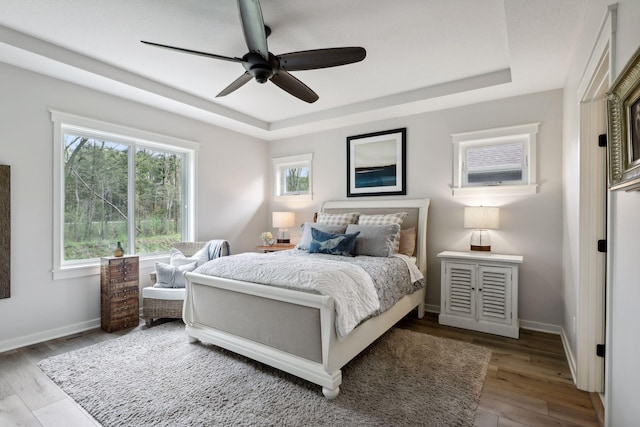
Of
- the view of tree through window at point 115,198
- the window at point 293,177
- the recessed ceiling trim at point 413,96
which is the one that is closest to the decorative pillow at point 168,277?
the view of tree through window at point 115,198

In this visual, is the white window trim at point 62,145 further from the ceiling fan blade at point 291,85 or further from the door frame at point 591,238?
the door frame at point 591,238

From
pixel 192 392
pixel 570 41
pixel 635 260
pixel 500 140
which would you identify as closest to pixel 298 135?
pixel 500 140

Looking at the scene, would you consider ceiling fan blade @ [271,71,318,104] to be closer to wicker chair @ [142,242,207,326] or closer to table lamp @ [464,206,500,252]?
table lamp @ [464,206,500,252]

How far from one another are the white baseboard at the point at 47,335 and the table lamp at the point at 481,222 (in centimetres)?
424

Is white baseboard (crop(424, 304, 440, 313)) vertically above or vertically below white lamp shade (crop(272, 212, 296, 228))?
below

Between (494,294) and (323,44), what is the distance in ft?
9.68

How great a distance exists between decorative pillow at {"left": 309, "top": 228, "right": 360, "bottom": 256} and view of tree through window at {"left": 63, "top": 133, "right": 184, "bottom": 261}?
2.14 meters

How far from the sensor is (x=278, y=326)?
2326 millimetres

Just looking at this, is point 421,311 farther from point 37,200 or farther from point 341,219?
point 37,200

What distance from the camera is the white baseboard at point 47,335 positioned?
283 cm

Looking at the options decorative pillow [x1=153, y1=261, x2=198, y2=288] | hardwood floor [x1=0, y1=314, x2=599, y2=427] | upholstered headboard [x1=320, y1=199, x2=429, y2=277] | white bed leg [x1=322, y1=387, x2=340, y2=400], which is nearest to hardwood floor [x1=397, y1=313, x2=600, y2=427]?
hardwood floor [x1=0, y1=314, x2=599, y2=427]

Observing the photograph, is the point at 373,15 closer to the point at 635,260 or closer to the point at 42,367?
the point at 635,260

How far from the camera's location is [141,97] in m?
3.61

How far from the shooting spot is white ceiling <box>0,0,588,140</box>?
223 centimetres
